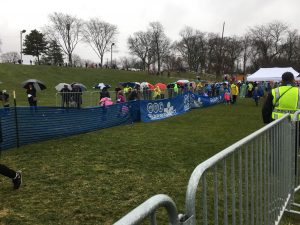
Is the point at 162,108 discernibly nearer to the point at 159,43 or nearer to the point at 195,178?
the point at 195,178

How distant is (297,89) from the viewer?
569cm

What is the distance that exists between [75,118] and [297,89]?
7610mm

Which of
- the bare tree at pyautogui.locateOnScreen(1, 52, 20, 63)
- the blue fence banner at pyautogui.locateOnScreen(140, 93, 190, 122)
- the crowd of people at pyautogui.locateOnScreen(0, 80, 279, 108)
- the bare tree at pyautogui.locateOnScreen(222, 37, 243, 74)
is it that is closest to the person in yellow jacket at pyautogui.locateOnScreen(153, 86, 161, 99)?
the crowd of people at pyautogui.locateOnScreen(0, 80, 279, 108)

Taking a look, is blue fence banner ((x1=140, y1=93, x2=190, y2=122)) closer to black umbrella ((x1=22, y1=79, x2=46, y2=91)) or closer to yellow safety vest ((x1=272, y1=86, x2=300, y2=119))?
black umbrella ((x1=22, y1=79, x2=46, y2=91))

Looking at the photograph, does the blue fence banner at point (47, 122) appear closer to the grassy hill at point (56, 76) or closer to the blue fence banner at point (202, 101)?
the blue fence banner at point (202, 101)

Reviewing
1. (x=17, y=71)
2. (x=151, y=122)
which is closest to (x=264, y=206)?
(x=151, y=122)

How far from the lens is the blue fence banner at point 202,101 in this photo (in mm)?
22372

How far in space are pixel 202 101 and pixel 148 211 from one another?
22.6 m

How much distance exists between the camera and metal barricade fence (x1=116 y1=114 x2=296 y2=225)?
219 cm

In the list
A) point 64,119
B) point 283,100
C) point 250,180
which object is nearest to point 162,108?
point 64,119

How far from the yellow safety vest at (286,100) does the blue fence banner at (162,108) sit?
33.4ft

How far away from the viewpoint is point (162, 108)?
1706 cm

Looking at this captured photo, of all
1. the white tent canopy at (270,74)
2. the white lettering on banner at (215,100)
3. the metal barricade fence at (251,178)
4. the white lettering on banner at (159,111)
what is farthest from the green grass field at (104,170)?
the white tent canopy at (270,74)

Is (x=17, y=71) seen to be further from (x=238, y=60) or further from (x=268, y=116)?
(x=238, y=60)
